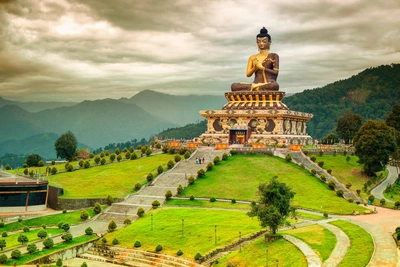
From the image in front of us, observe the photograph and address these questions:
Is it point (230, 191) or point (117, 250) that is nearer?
point (117, 250)

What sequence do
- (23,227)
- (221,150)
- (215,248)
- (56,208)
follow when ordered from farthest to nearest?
(221,150) < (56,208) < (23,227) < (215,248)

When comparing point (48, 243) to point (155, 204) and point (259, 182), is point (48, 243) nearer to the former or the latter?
point (155, 204)

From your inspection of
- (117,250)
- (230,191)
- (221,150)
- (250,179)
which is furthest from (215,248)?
(221,150)

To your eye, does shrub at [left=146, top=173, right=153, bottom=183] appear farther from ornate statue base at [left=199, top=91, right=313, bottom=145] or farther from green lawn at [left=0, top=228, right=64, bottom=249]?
ornate statue base at [left=199, top=91, right=313, bottom=145]

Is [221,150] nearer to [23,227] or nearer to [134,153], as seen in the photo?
[134,153]

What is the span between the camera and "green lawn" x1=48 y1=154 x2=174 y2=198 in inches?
1592

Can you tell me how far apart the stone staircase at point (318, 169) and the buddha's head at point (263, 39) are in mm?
21858

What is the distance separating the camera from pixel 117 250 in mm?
29844

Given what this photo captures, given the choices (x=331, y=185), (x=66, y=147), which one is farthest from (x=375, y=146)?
(x=66, y=147)

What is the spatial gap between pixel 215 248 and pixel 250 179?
574 inches

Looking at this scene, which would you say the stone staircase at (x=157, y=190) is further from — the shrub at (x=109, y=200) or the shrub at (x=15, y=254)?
the shrub at (x=15, y=254)

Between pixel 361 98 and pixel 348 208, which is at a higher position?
pixel 361 98

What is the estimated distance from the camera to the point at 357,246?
2438 centimetres

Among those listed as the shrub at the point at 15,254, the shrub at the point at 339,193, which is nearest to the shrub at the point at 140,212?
the shrub at the point at 15,254
